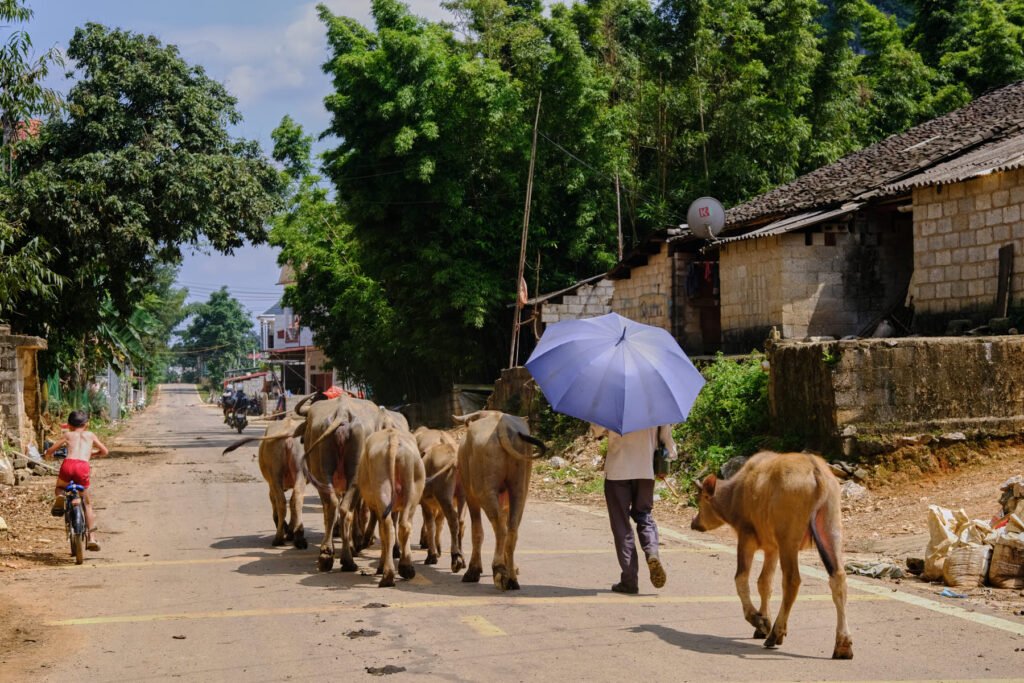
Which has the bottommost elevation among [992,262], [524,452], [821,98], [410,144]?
[524,452]

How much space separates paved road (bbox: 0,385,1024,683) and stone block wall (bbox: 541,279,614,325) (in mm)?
17594

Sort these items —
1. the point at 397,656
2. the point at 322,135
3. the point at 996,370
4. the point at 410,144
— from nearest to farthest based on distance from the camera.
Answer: the point at 397,656 → the point at 996,370 → the point at 410,144 → the point at 322,135

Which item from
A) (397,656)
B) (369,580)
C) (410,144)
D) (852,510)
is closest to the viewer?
(397,656)

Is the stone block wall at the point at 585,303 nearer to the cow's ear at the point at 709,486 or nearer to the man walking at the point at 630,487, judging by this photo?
the man walking at the point at 630,487

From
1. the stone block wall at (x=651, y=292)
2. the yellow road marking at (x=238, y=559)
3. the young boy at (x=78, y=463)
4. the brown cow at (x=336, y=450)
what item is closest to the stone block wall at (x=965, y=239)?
the stone block wall at (x=651, y=292)

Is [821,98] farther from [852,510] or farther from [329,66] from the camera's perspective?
[852,510]

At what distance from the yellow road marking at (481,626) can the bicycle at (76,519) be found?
4.64m

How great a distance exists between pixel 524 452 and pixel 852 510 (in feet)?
18.6

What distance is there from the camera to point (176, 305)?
94.8m

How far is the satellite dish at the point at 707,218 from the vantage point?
22.7 metres

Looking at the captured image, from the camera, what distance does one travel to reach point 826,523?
259 inches

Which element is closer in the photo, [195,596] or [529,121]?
[195,596]

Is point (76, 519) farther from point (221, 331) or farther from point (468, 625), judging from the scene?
point (221, 331)

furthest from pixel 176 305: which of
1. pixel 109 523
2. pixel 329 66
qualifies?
pixel 109 523
